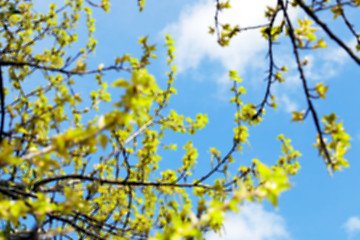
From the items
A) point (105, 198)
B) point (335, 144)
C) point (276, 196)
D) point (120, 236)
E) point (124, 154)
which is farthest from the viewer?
point (105, 198)

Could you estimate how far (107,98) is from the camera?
455 centimetres

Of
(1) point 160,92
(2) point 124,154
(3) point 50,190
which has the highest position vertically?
(1) point 160,92

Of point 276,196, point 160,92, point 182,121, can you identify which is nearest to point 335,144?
point 276,196

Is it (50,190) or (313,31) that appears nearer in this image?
(313,31)

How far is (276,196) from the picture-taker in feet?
4.31

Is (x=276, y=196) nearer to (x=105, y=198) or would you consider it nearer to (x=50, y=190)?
(x=50, y=190)

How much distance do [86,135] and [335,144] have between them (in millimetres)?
1740

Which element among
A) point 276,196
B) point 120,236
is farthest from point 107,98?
point 276,196

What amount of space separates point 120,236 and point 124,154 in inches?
33.9

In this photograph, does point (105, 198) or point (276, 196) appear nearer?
point (276, 196)

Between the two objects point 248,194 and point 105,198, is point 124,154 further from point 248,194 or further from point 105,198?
point 248,194

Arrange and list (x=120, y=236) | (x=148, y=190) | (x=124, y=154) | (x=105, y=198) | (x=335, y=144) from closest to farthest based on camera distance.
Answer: (x=335, y=144) → (x=120, y=236) → (x=124, y=154) → (x=148, y=190) → (x=105, y=198)

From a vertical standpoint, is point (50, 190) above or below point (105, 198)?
below

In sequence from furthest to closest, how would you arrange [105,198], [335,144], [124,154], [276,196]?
1. [105,198]
2. [124,154]
3. [335,144]
4. [276,196]
